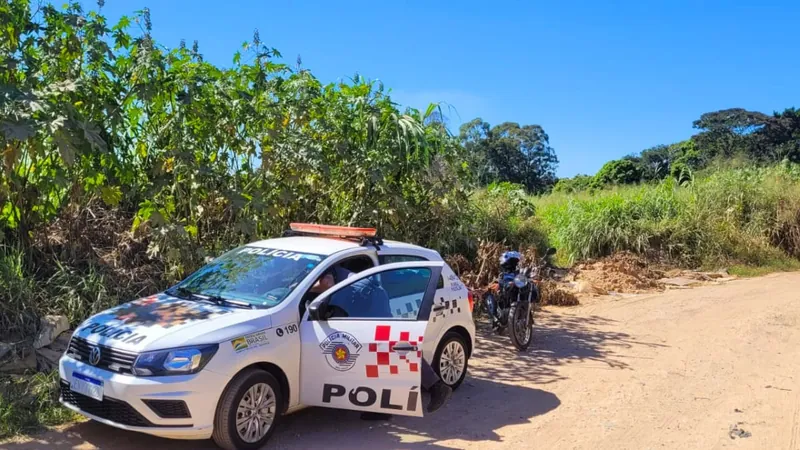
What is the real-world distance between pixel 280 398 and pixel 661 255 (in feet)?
48.2

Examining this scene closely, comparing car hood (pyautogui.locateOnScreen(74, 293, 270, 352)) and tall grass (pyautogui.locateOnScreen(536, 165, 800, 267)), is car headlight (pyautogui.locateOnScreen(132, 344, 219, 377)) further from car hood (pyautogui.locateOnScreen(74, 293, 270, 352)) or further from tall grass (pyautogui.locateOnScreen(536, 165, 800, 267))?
tall grass (pyautogui.locateOnScreen(536, 165, 800, 267))

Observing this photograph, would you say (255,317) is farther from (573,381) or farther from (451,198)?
(451,198)

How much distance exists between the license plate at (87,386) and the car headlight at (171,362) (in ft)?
1.15

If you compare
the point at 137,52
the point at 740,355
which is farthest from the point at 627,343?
the point at 137,52

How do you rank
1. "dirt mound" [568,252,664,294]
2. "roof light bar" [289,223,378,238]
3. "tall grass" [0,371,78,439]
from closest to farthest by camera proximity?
"tall grass" [0,371,78,439] < "roof light bar" [289,223,378,238] < "dirt mound" [568,252,664,294]

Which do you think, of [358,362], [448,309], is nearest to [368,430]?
[358,362]

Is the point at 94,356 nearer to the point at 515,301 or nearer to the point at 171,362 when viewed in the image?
the point at 171,362

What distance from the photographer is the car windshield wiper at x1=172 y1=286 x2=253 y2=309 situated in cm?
564

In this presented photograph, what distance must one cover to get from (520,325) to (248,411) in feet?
15.8

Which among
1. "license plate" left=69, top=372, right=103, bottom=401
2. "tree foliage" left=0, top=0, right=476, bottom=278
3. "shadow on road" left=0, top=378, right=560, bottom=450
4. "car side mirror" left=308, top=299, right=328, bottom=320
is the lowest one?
"shadow on road" left=0, top=378, right=560, bottom=450

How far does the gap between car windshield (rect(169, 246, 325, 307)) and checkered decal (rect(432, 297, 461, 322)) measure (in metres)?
1.39

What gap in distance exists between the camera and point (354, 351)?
553 cm

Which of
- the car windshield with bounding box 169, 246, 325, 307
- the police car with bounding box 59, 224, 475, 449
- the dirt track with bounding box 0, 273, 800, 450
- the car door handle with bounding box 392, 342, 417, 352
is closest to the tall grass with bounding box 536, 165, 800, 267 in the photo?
the dirt track with bounding box 0, 273, 800, 450

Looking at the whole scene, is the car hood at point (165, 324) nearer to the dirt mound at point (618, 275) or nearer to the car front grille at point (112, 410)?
the car front grille at point (112, 410)
